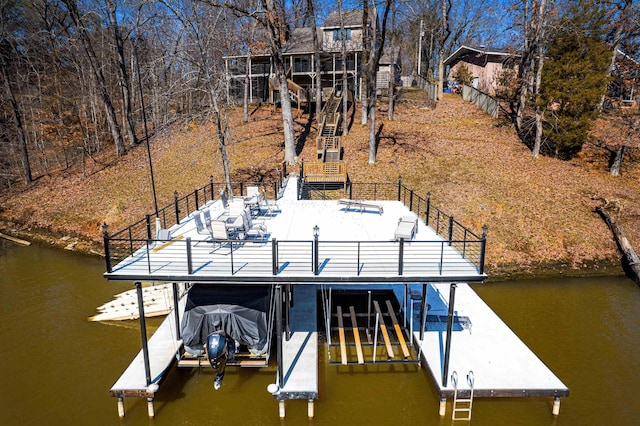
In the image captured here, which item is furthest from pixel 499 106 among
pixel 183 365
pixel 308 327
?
pixel 183 365

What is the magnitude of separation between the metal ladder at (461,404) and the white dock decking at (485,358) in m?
0.14

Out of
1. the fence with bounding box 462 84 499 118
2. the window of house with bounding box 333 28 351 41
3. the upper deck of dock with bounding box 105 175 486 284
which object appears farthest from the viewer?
the window of house with bounding box 333 28 351 41

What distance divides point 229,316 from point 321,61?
34.0 metres

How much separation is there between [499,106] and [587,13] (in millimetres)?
10485

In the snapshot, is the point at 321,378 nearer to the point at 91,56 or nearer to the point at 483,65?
the point at 91,56

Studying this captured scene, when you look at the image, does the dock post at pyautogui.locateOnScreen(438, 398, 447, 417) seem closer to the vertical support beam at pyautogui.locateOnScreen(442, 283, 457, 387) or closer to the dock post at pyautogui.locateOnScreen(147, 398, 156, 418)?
the vertical support beam at pyautogui.locateOnScreen(442, 283, 457, 387)

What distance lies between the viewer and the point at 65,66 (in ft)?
115

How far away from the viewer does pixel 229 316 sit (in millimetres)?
8641

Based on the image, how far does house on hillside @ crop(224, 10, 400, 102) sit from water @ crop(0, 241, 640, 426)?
27228 mm

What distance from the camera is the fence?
30609 millimetres

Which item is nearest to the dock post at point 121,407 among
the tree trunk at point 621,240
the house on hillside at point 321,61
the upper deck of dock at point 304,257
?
the upper deck of dock at point 304,257

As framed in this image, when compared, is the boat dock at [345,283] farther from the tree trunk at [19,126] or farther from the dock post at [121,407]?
the tree trunk at [19,126]

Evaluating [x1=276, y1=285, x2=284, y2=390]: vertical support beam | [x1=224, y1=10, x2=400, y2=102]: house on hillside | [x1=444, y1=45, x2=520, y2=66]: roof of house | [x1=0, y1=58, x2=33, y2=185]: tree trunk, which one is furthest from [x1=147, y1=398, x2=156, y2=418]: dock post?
[x1=444, y1=45, x2=520, y2=66]: roof of house

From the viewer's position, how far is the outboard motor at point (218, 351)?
8.31 m
